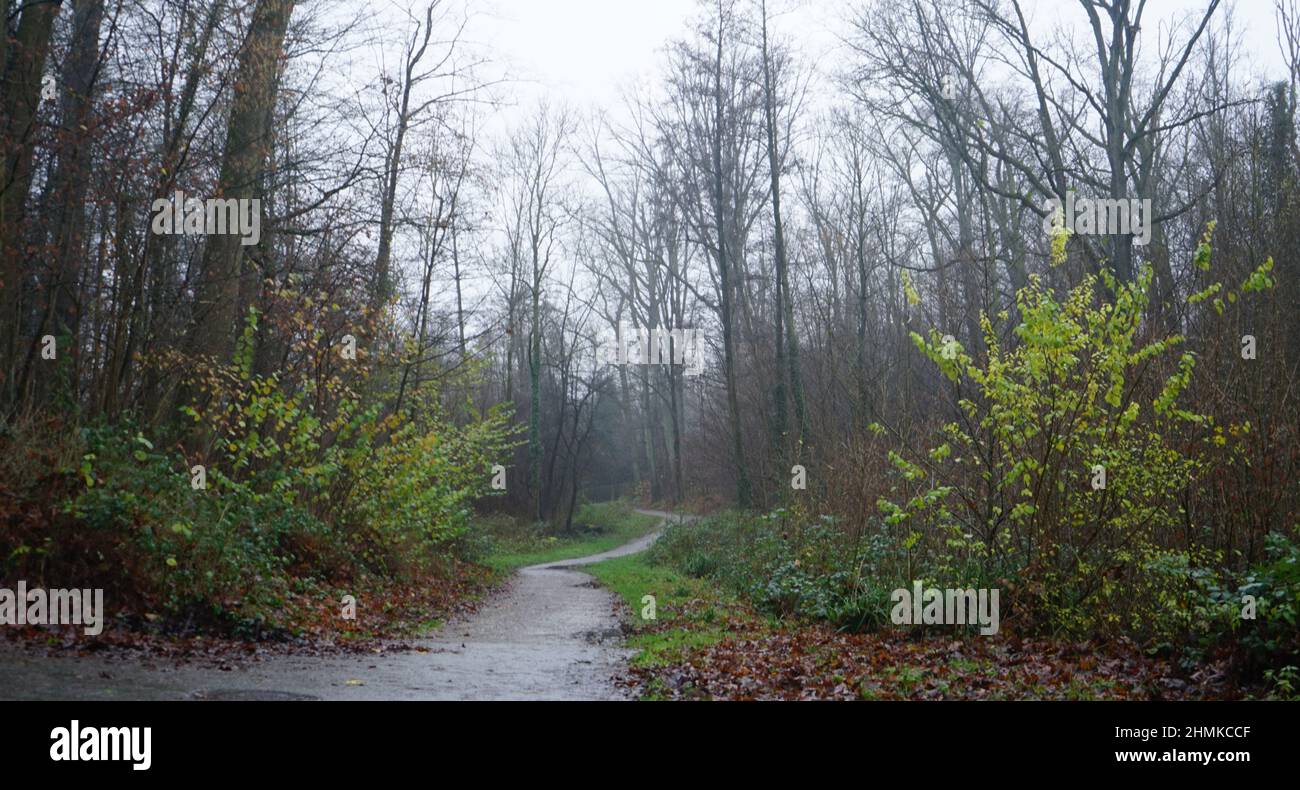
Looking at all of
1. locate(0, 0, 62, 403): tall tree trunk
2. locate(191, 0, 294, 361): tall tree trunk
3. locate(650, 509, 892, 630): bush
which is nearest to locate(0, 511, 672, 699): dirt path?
locate(650, 509, 892, 630): bush

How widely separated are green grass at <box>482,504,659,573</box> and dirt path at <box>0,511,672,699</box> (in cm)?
1335

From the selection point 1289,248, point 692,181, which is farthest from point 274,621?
point 692,181

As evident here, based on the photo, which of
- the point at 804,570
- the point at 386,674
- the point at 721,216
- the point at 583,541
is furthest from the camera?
the point at 583,541

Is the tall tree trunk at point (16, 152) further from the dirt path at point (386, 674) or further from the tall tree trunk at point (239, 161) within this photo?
the dirt path at point (386, 674)

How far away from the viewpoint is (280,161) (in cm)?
1672

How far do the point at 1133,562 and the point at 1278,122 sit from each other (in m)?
10.1

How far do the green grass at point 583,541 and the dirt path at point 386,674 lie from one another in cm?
1335

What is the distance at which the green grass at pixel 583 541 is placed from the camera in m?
32.8

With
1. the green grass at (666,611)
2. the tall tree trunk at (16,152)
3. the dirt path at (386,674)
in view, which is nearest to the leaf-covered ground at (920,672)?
the green grass at (666,611)

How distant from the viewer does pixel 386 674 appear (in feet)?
27.5

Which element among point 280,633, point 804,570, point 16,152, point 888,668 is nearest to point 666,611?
point 804,570

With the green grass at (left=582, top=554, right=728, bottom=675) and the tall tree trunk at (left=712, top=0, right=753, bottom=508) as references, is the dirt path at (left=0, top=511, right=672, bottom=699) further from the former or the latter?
the tall tree trunk at (left=712, top=0, right=753, bottom=508)

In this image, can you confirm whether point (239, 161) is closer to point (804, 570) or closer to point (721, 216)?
point (804, 570)

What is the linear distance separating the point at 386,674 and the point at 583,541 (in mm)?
32234
